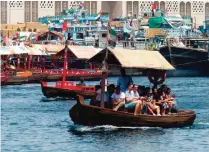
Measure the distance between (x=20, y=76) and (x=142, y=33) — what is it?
41392 millimetres

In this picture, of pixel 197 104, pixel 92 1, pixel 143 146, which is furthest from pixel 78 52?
pixel 92 1

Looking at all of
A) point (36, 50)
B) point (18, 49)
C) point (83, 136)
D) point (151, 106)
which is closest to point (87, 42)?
point (36, 50)

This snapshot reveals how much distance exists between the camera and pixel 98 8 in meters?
138

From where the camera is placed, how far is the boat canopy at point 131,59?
37.8m

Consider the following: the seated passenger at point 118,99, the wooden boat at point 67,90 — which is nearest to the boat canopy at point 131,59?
the seated passenger at point 118,99

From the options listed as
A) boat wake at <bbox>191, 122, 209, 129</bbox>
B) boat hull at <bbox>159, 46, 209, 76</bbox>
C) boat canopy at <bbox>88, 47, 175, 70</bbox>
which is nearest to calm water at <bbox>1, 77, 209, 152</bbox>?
boat wake at <bbox>191, 122, 209, 129</bbox>

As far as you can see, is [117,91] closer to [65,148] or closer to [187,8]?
[65,148]

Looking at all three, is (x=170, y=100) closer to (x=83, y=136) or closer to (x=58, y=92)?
(x=83, y=136)

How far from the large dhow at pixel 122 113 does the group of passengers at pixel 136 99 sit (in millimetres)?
317

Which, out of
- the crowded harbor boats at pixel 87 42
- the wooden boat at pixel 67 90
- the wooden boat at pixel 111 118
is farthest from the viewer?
the crowded harbor boats at pixel 87 42

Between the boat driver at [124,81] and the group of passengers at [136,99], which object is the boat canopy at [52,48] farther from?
the group of passengers at [136,99]

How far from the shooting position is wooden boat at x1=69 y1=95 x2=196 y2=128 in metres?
36.2

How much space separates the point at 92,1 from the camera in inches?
5418

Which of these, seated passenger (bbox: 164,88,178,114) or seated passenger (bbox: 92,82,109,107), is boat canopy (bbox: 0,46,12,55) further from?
seated passenger (bbox: 164,88,178,114)
